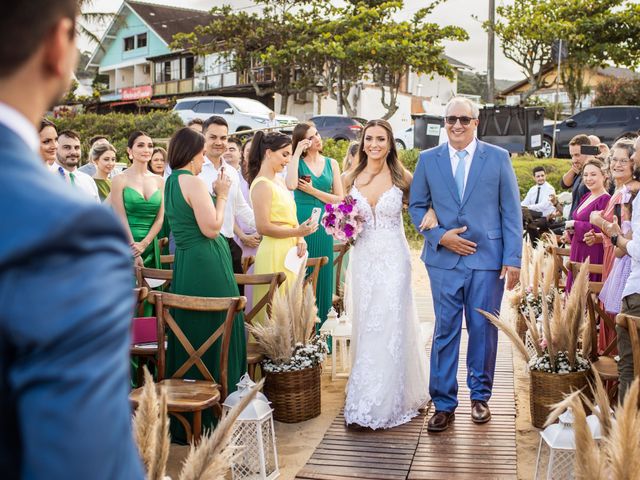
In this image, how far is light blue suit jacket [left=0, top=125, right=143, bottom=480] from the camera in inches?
37.7

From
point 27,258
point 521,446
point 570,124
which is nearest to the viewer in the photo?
point 27,258

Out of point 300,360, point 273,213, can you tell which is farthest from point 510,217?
point 273,213

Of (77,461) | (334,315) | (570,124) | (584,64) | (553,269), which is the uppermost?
(584,64)

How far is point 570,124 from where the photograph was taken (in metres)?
23.9

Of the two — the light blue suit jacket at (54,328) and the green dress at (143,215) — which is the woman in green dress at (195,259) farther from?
the light blue suit jacket at (54,328)

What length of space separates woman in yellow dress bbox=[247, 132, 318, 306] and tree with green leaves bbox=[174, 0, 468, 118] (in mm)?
27548

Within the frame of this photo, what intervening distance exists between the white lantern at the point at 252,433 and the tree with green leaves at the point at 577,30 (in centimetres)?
3212

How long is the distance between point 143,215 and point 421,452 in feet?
12.1

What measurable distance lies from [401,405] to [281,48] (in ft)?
109

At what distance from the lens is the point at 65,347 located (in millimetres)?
975

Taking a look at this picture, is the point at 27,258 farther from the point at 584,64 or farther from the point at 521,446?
the point at 584,64

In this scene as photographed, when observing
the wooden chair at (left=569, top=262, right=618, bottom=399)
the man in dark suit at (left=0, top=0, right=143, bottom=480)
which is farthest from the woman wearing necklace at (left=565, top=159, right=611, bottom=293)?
the man in dark suit at (left=0, top=0, right=143, bottom=480)

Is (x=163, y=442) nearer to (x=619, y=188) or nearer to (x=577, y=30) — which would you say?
(x=619, y=188)

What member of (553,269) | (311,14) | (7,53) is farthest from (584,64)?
(7,53)
